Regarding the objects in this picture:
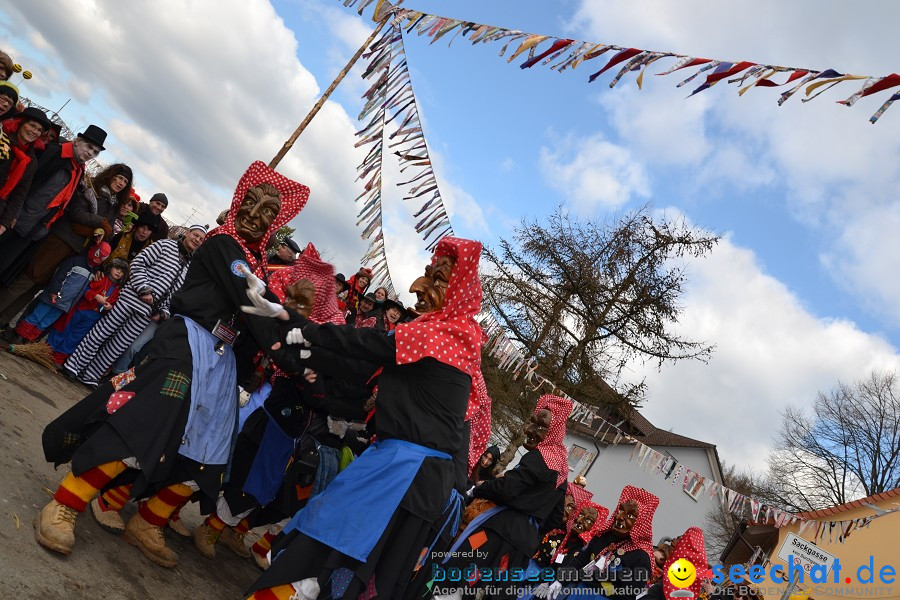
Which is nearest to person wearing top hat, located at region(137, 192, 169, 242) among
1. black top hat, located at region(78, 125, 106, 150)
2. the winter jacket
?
the winter jacket

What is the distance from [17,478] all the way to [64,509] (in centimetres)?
71

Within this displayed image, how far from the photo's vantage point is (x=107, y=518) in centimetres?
378

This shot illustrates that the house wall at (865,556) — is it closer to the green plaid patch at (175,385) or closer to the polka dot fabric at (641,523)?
the polka dot fabric at (641,523)

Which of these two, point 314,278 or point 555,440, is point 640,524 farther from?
point 314,278

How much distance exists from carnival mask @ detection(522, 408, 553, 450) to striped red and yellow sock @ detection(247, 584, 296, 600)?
10.3 feet

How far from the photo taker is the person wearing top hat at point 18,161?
580 centimetres

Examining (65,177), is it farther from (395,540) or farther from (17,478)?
(395,540)

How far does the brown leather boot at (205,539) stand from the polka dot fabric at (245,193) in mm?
1942

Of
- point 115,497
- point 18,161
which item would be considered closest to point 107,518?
point 115,497

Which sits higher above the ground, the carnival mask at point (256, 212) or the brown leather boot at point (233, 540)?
the carnival mask at point (256, 212)

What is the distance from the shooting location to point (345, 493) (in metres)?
3.14

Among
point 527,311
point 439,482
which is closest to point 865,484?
point 527,311

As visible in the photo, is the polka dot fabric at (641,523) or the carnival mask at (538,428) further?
the polka dot fabric at (641,523)

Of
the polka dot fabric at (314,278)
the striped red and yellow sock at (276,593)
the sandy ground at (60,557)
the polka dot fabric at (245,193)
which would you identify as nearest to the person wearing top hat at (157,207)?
the sandy ground at (60,557)
